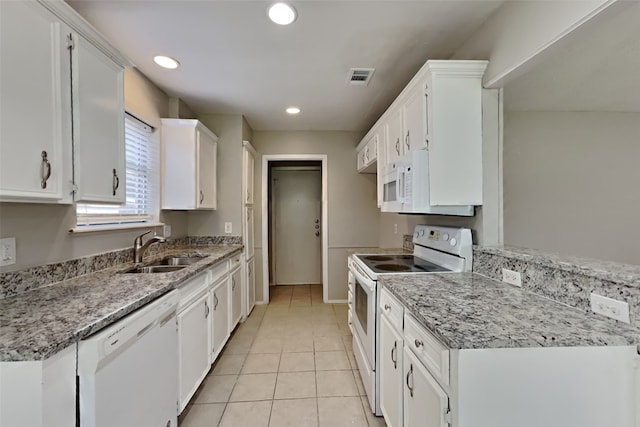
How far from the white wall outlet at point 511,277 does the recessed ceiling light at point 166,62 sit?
8.95ft

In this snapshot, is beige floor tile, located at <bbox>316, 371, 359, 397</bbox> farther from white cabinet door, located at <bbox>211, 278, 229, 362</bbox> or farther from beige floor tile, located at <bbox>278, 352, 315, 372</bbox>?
white cabinet door, located at <bbox>211, 278, 229, 362</bbox>

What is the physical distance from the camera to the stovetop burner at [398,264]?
75.6 inches

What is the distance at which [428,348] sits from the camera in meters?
1.05

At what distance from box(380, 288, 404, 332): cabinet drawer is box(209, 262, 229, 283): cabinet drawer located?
1.42m

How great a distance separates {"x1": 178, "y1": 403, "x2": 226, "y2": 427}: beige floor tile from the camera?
172 cm

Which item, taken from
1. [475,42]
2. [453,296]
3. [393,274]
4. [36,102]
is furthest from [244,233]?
[475,42]

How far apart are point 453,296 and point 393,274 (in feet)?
1.63

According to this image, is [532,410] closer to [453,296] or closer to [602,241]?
[453,296]

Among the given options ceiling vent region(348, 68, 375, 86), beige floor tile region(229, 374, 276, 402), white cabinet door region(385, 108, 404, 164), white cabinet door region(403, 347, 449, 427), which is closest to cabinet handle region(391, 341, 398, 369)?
white cabinet door region(403, 347, 449, 427)

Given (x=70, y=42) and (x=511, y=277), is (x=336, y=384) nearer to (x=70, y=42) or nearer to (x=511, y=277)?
(x=511, y=277)

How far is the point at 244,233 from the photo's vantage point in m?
A: 3.35

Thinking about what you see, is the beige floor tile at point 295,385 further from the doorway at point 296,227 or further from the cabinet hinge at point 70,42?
the doorway at point 296,227

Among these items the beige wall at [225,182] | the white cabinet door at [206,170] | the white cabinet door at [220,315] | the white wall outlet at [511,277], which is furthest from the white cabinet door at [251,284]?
the white wall outlet at [511,277]

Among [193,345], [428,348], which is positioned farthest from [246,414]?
[428,348]
